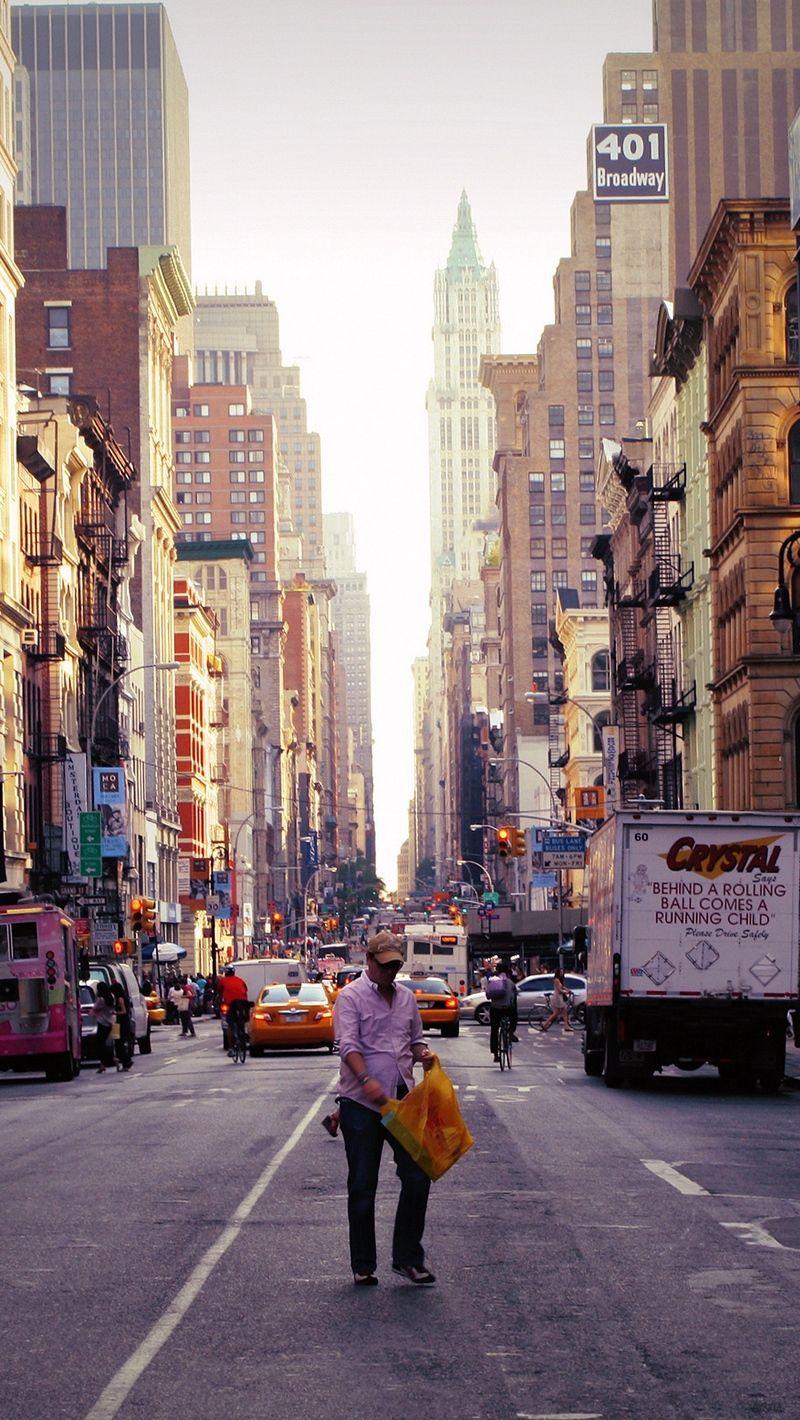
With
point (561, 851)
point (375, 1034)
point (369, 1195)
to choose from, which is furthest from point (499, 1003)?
point (561, 851)

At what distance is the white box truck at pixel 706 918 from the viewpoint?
28.3 metres

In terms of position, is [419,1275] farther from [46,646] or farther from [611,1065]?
[46,646]

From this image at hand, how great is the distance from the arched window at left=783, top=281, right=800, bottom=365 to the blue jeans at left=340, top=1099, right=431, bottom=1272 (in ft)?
166

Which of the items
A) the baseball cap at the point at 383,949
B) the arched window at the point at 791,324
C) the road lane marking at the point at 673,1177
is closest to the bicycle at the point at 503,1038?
the road lane marking at the point at 673,1177

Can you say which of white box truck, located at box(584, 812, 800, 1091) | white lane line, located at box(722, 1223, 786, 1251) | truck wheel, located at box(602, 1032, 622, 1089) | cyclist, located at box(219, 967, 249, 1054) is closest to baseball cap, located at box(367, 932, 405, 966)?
white lane line, located at box(722, 1223, 786, 1251)

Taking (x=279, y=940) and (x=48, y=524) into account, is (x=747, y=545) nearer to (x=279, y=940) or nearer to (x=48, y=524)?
→ (x=48, y=524)

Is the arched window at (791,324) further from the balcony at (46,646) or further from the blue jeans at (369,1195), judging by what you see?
the blue jeans at (369,1195)

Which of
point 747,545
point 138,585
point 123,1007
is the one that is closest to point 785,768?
point 747,545

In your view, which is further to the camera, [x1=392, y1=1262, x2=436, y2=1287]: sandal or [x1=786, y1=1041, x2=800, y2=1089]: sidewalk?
[x1=786, y1=1041, x2=800, y2=1089]: sidewalk

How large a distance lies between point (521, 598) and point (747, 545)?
4836 inches

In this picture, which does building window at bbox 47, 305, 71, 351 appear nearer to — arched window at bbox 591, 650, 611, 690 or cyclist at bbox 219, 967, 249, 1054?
arched window at bbox 591, 650, 611, 690

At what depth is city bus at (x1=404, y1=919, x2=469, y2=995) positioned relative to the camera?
82.1 m

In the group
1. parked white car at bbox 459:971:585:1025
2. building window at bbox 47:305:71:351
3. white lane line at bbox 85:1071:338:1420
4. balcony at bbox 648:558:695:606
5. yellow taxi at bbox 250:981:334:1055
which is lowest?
parked white car at bbox 459:971:585:1025

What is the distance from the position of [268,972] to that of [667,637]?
21282 mm
